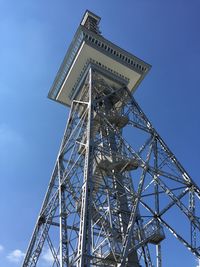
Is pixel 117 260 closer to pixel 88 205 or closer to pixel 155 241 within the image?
pixel 88 205

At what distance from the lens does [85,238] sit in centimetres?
1562

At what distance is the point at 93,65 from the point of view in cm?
2720

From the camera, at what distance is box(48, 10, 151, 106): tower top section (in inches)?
1088

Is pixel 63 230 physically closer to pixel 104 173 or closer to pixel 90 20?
pixel 104 173

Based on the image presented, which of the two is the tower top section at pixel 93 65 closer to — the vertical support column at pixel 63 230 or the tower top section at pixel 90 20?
the tower top section at pixel 90 20

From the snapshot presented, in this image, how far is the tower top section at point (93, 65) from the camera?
90.7ft

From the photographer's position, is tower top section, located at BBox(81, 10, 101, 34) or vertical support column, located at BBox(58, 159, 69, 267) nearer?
vertical support column, located at BBox(58, 159, 69, 267)

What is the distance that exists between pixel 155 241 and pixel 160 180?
307 cm

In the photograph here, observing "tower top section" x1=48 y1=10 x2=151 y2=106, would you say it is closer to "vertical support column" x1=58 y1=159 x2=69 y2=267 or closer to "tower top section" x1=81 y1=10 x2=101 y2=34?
"tower top section" x1=81 y1=10 x2=101 y2=34

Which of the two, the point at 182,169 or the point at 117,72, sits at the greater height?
the point at 117,72

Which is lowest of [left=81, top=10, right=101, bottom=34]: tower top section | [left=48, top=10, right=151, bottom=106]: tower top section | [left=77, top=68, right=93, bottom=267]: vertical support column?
[left=77, top=68, right=93, bottom=267]: vertical support column

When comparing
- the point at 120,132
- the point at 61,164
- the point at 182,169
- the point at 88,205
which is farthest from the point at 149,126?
the point at 88,205

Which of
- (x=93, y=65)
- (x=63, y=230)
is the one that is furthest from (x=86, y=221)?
(x=93, y=65)

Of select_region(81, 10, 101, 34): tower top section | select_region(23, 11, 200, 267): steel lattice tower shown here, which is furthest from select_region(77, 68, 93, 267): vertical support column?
select_region(81, 10, 101, 34): tower top section
